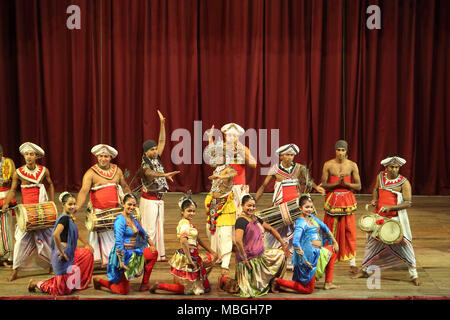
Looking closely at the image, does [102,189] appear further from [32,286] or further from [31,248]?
[32,286]

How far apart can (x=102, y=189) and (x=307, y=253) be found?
7.34 feet

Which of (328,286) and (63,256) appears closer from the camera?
(63,256)

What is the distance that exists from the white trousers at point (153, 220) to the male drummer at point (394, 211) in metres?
2.22

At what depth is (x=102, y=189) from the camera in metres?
6.39

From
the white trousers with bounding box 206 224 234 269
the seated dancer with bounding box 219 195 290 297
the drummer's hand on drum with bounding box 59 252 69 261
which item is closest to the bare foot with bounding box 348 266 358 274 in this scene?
the seated dancer with bounding box 219 195 290 297

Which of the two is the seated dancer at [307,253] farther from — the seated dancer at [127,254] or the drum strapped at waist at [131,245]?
the drum strapped at waist at [131,245]

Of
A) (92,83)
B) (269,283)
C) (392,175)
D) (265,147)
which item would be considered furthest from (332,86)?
(269,283)

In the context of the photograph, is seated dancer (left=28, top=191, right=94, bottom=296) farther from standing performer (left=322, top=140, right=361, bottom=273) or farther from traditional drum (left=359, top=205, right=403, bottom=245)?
traditional drum (left=359, top=205, right=403, bottom=245)

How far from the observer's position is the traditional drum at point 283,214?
6.37 meters

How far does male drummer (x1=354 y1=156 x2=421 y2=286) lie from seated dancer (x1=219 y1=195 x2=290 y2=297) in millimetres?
1130

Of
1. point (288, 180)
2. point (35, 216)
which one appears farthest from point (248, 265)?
point (35, 216)

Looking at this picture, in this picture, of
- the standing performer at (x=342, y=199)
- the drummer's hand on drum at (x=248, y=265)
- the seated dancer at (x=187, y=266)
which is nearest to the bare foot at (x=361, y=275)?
the standing performer at (x=342, y=199)

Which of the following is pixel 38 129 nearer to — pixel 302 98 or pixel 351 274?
pixel 302 98

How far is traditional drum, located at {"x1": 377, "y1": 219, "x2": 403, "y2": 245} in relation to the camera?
19.7 ft
